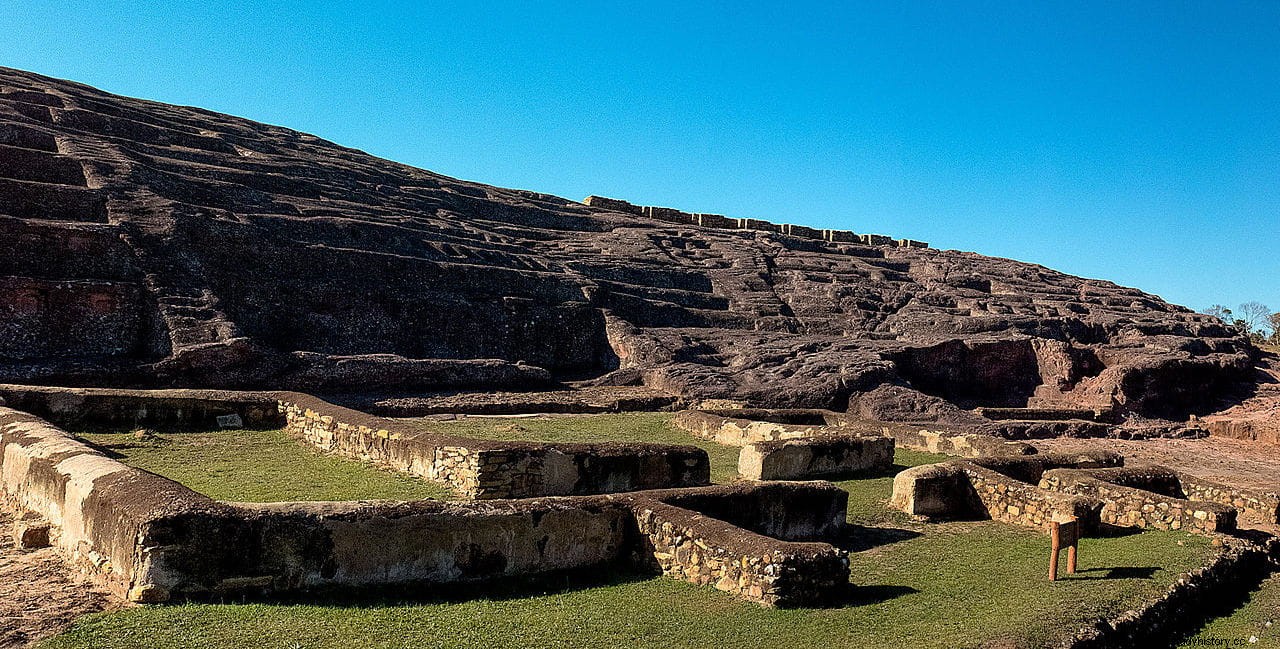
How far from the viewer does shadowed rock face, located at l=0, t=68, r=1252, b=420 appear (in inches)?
877

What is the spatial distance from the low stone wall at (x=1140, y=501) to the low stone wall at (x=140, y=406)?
15385 mm

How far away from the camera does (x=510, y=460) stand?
11.3m

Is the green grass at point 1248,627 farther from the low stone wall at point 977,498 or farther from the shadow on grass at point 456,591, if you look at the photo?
the shadow on grass at point 456,591

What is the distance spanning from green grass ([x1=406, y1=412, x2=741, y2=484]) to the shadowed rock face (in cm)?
453

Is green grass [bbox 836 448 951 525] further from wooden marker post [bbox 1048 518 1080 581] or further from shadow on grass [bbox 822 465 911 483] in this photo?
wooden marker post [bbox 1048 518 1080 581]

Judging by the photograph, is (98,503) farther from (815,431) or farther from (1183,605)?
(815,431)

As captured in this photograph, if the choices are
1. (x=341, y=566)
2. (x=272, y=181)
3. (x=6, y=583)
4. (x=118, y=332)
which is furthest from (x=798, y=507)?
(x=272, y=181)

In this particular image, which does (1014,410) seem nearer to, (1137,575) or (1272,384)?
(1272,384)

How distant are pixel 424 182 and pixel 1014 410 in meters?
A: 38.8

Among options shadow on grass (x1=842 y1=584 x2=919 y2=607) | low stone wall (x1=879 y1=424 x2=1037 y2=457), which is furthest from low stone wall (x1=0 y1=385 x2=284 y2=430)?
low stone wall (x1=879 y1=424 x2=1037 y2=457)

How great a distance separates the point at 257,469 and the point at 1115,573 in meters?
11.8

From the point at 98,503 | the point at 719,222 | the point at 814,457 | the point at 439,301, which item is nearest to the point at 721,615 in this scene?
the point at 98,503

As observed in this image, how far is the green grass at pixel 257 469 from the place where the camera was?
10.6 m

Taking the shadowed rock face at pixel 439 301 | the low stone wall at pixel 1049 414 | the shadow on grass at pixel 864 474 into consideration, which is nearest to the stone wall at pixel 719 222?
the shadowed rock face at pixel 439 301
